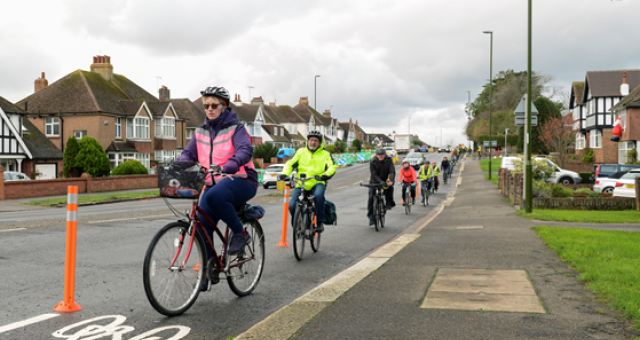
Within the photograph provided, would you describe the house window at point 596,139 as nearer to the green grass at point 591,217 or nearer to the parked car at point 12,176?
the green grass at point 591,217

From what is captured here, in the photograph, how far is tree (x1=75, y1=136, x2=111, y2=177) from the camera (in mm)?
35219

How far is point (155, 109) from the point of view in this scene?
51.3 meters

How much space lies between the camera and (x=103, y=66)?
50.5 m

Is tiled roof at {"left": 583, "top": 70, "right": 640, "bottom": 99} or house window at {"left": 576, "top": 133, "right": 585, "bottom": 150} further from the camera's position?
house window at {"left": 576, "top": 133, "right": 585, "bottom": 150}

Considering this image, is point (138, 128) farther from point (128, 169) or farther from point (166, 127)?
point (128, 169)

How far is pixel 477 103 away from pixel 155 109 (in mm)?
78719

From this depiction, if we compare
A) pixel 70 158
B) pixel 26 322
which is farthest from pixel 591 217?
pixel 70 158

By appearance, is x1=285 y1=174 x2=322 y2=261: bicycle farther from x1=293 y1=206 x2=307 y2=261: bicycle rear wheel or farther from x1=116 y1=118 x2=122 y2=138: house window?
x1=116 y1=118 x2=122 y2=138: house window

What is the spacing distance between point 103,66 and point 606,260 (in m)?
50.7

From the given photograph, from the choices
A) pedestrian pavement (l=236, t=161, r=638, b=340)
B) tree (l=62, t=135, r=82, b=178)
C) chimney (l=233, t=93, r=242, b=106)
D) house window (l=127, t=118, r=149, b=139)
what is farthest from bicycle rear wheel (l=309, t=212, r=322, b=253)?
chimney (l=233, t=93, r=242, b=106)

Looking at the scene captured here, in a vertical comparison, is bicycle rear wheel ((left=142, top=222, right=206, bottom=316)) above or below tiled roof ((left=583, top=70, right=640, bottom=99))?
below

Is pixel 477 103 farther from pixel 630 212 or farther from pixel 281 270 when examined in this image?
pixel 281 270

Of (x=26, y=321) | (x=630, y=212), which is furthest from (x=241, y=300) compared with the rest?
(x=630, y=212)

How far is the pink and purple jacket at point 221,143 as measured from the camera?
17.2 feet
